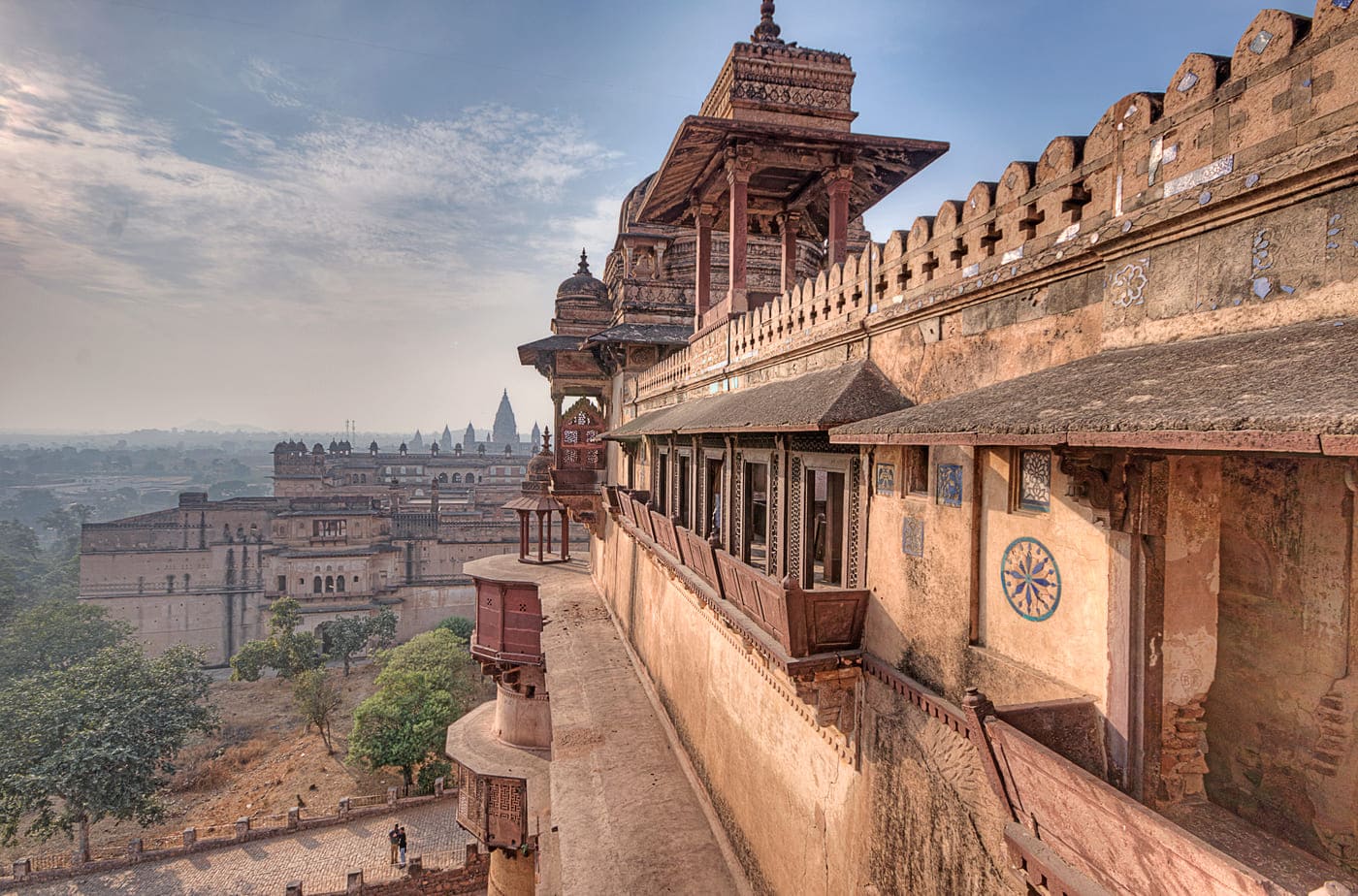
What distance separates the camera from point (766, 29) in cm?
1112

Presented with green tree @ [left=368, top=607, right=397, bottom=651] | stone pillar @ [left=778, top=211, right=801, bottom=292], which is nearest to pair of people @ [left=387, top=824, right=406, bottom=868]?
stone pillar @ [left=778, top=211, right=801, bottom=292]

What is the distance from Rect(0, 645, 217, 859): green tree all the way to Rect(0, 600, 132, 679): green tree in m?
13.6

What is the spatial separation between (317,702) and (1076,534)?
35.5 m

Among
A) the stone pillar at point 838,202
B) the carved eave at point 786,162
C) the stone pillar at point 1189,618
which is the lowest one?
the stone pillar at point 1189,618

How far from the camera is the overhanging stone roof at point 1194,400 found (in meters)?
1.82

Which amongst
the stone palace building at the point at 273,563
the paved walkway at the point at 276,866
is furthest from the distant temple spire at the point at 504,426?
the paved walkway at the point at 276,866

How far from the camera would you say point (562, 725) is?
10477 millimetres

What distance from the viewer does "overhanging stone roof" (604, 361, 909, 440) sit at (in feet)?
15.2

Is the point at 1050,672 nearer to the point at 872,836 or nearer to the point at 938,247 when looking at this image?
the point at 872,836

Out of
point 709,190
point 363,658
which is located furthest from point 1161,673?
point 363,658

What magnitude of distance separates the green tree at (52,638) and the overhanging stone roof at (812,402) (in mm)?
49188

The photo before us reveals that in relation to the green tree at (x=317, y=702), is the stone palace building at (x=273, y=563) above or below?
above

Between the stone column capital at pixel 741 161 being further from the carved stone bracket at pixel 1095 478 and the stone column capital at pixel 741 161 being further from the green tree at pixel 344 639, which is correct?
the green tree at pixel 344 639

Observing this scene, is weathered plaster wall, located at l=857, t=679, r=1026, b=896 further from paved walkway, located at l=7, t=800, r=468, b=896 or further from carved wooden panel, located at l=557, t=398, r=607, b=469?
paved walkway, located at l=7, t=800, r=468, b=896
